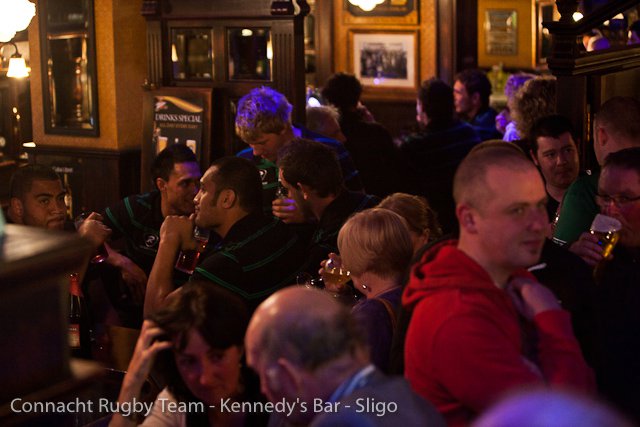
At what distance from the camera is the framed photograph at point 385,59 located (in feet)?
32.8

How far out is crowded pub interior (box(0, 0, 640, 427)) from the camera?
1961mm

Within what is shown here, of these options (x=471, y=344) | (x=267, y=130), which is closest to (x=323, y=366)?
(x=471, y=344)

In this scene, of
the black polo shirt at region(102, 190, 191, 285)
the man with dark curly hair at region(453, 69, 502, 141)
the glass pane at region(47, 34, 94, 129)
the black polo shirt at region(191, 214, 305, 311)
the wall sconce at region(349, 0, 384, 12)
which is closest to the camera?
the black polo shirt at region(191, 214, 305, 311)

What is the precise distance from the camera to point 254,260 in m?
4.00

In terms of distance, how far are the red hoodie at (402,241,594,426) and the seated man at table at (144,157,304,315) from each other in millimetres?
1672

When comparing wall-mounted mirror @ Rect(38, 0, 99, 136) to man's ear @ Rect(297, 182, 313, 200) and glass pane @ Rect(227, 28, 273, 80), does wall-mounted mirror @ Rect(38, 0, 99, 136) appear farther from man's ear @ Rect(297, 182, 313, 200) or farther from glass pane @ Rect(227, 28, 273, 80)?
man's ear @ Rect(297, 182, 313, 200)

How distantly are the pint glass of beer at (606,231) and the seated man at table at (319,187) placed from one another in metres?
1.42

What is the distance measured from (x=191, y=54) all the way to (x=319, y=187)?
2806 mm

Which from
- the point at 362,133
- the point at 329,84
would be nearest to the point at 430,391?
the point at 362,133

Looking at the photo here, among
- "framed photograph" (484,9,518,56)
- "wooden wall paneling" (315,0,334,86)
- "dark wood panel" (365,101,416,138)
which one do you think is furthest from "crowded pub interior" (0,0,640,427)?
"framed photograph" (484,9,518,56)

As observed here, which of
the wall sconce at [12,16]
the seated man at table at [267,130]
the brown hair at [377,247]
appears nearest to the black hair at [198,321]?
the brown hair at [377,247]

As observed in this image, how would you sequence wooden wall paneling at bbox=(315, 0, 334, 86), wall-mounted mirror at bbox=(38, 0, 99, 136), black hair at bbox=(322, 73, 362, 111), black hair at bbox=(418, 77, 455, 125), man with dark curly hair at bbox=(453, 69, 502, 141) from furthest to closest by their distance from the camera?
wooden wall paneling at bbox=(315, 0, 334, 86)
man with dark curly hair at bbox=(453, 69, 502, 141)
wall-mounted mirror at bbox=(38, 0, 99, 136)
black hair at bbox=(322, 73, 362, 111)
black hair at bbox=(418, 77, 455, 125)

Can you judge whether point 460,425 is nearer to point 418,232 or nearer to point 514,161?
point 514,161

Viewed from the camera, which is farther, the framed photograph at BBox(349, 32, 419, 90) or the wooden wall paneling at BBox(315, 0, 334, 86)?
the wooden wall paneling at BBox(315, 0, 334, 86)
